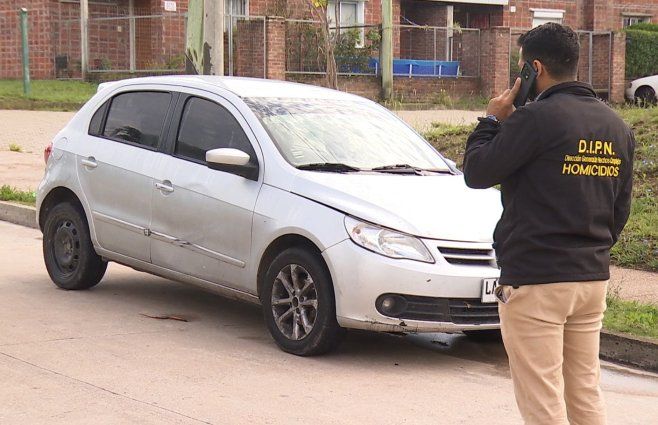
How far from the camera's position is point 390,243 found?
6816 millimetres

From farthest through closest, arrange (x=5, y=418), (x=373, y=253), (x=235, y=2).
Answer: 1. (x=235, y=2)
2. (x=373, y=253)
3. (x=5, y=418)

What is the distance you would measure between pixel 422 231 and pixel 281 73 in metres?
22.2

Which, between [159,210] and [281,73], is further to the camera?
[281,73]

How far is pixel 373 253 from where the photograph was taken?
6.77 m

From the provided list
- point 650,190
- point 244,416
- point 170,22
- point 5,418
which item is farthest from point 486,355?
point 170,22

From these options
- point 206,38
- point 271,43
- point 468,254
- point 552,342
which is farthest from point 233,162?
point 271,43

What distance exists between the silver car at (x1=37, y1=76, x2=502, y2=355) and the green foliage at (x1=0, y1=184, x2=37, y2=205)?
4.33 m

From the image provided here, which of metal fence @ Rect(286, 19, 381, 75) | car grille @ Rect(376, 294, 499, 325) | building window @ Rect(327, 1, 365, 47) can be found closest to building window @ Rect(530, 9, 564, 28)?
building window @ Rect(327, 1, 365, 47)

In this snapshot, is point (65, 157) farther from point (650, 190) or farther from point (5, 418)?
point (650, 190)

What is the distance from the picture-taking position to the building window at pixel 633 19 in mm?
40062

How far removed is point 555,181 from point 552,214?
0.38 feet

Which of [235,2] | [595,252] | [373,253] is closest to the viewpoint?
[595,252]

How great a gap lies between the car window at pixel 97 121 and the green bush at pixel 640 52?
28367mm

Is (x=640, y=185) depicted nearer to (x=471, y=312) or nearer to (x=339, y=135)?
(x=339, y=135)
